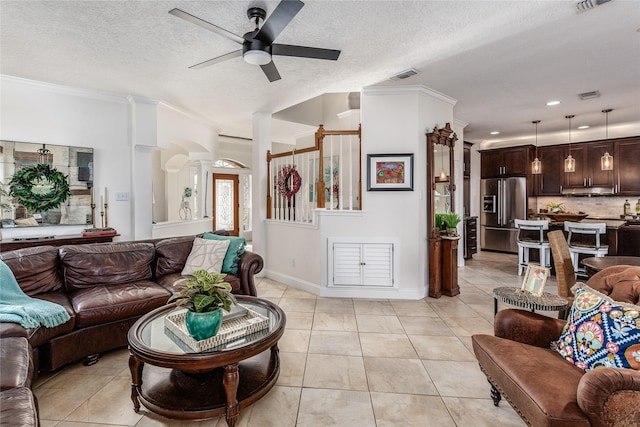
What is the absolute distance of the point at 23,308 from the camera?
2137mm

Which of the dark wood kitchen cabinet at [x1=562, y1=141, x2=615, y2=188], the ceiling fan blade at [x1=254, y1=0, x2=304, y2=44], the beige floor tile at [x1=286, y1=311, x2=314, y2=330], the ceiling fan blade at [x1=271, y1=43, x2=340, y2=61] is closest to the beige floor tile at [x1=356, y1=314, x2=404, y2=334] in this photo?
the beige floor tile at [x1=286, y1=311, x2=314, y2=330]

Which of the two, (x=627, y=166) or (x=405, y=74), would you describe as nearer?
(x=405, y=74)

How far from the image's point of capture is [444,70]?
137 inches

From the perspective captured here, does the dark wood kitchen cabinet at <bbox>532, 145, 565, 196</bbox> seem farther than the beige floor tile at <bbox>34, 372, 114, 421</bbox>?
Yes

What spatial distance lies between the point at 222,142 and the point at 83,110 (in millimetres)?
3718

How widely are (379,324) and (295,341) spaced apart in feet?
3.06

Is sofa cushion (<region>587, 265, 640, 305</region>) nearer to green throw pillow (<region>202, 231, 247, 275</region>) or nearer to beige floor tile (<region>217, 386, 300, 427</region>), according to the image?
beige floor tile (<region>217, 386, 300, 427</region>)

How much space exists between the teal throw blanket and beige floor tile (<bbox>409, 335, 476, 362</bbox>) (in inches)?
110

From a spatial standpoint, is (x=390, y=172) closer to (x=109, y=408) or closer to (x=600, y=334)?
(x=600, y=334)

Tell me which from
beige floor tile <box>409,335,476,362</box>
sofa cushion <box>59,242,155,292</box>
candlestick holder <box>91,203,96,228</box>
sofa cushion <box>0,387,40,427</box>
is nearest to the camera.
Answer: sofa cushion <box>0,387,40,427</box>

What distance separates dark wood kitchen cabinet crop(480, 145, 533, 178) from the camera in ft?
22.9

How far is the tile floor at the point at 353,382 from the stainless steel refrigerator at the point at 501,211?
433 centimetres

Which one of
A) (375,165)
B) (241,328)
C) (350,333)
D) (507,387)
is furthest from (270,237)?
(507,387)

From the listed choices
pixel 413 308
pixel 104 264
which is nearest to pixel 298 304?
pixel 413 308
